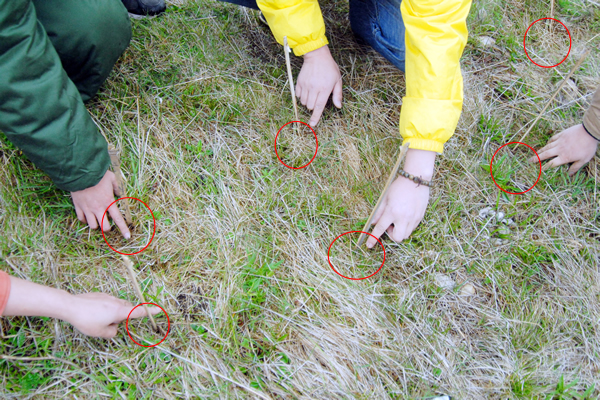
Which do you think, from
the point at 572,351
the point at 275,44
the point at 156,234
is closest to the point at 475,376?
the point at 572,351

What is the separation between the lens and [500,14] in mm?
2539

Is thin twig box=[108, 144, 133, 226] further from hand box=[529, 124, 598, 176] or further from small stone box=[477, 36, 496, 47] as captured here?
small stone box=[477, 36, 496, 47]

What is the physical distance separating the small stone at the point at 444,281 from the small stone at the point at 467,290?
5cm

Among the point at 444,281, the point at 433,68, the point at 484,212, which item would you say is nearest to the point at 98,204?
the point at 433,68

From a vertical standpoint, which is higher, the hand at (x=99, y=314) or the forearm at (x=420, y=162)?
the forearm at (x=420, y=162)

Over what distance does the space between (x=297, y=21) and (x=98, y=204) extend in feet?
3.96

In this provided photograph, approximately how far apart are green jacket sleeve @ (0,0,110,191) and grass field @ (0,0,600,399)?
41 centimetres

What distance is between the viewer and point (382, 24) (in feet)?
6.64

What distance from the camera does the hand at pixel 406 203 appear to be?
5.33ft

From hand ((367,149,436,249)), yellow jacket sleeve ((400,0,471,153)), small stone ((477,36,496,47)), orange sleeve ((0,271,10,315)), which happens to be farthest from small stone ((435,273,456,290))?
orange sleeve ((0,271,10,315))

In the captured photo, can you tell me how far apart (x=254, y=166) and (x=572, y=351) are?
5.52 feet

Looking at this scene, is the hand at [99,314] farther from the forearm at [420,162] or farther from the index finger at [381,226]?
the forearm at [420,162]

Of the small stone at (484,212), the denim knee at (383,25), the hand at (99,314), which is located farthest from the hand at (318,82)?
the hand at (99,314)

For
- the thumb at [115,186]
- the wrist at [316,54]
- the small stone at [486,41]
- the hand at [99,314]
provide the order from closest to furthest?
the hand at [99,314] < the thumb at [115,186] < the wrist at [316,54] < the small stone at [486,41]
